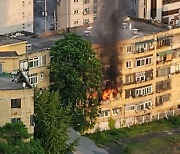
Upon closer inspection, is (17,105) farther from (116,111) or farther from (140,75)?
(140,75)

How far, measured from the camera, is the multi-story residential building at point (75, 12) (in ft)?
188

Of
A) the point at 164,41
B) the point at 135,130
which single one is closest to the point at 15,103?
the point at 135,130

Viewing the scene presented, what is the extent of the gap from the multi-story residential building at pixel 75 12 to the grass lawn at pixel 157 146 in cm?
1331

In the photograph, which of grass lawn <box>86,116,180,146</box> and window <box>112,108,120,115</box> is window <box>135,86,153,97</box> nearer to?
window <box>112,108,120,115</box>

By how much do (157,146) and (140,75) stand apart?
440 centimetres

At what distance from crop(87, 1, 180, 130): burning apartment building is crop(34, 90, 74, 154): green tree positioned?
24.9 ft

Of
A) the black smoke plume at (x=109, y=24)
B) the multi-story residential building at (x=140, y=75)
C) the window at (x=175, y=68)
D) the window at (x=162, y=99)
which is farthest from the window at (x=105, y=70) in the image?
the window at (x=175, y=68)

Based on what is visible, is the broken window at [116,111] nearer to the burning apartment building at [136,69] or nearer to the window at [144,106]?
the burning apartment building at [136,69]


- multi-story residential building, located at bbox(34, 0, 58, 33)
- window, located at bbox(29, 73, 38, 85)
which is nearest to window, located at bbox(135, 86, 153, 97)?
window, located at bbox(29, 73, 38, 85)

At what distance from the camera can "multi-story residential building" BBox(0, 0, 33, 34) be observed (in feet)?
177

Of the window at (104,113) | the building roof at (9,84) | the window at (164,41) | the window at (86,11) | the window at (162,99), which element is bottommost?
the window at (104,113)

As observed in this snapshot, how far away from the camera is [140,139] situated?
46781mm

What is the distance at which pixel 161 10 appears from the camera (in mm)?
60156

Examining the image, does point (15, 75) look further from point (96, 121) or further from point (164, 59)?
point (164, 59)
